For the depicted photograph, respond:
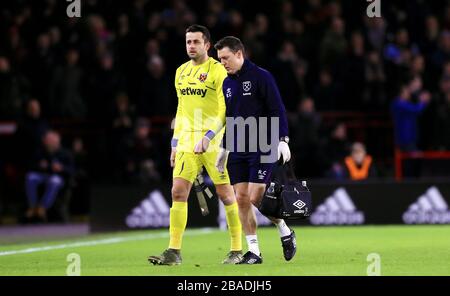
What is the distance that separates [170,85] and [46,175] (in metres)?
2.83

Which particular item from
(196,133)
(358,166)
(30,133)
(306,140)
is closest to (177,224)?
(196,133)

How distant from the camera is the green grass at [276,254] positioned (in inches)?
453

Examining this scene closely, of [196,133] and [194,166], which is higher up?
[196,133]

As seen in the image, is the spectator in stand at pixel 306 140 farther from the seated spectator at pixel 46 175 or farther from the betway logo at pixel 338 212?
the seated spectator at pixel 46 175

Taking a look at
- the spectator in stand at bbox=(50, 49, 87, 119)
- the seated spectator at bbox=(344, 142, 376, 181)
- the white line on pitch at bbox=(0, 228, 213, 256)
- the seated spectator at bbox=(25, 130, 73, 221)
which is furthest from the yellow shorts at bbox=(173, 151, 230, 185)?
the spectator in stand at bbox=(50, 49, 87, 119)

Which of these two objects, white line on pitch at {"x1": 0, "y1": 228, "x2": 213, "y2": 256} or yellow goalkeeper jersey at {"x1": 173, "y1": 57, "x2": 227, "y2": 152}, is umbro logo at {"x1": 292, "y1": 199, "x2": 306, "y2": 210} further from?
white line on pitch at {"x1": 0, "y1": 228, "x2": 213, "y2": 256}

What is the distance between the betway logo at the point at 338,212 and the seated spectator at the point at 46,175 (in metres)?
4.71

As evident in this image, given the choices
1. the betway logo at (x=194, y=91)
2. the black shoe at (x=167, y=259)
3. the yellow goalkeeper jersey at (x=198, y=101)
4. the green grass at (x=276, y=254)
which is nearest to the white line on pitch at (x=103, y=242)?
the green grass at (x=276, y=254)

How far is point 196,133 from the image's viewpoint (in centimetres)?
1229

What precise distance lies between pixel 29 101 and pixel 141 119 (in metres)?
2.06

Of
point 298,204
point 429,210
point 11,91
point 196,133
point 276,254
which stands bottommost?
point 429,210

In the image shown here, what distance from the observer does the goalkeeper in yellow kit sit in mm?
12125

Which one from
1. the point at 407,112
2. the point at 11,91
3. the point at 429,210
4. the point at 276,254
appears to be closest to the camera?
the point at 276,254

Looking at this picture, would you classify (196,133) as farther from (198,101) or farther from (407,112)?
(407,112)
